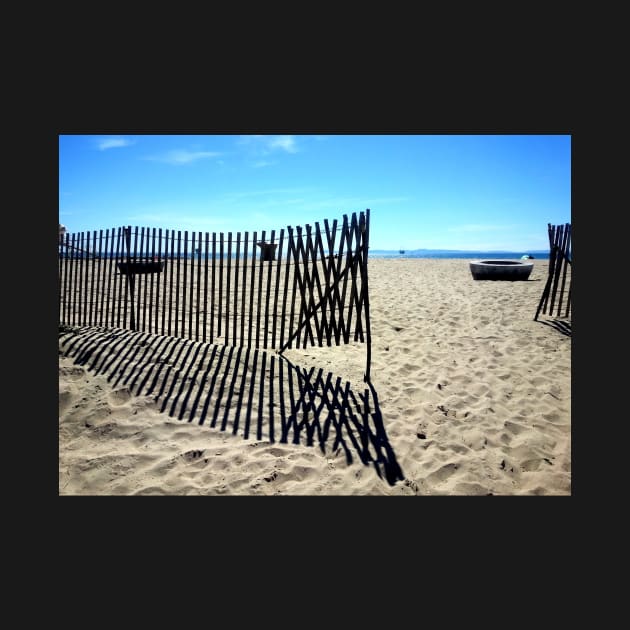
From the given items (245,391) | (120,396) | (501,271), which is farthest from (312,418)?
(501,271)

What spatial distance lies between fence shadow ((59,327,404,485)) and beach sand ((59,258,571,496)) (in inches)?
0.8

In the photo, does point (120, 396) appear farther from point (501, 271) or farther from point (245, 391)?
point (501, 271)

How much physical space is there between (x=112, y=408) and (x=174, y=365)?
1.11 meters

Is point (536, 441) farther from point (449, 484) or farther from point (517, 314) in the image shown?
point (517, 314)

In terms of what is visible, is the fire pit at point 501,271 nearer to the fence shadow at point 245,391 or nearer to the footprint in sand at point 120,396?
the fence shadow at point 245,391

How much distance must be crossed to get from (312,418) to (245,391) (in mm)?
1019

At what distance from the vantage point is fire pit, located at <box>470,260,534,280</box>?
47.7 ft

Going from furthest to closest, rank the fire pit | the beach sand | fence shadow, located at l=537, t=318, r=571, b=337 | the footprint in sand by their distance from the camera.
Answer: the fire pit, fence shadow, located at l=537, t=318, r=571, b=337, the footprint in sand, the beach sand

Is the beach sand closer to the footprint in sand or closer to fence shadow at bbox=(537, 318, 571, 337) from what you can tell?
the footprint in sand

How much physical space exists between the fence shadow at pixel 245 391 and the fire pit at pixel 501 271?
12110 mm

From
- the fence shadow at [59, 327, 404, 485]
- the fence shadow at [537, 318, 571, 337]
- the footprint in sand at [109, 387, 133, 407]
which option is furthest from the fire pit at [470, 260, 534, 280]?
the footprint in sand at [109, 387, 133, 407]

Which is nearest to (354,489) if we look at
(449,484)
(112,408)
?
(449,484)

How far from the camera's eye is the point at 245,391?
4875 millimetres

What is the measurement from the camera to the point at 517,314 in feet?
29.8
